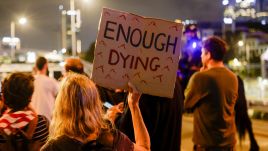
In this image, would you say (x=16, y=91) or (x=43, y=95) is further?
(x=43, y=95)

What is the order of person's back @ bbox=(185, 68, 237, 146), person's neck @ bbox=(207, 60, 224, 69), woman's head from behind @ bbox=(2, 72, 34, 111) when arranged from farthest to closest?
person's neck @ bbox=(207, 60, 224, 69) < person's back @ bbox=(185, 68, 237, 146) < woman's head from behind @ bbox=(2, 72, 34, 111)

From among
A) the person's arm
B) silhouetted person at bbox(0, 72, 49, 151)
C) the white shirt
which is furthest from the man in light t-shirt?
the person's arm

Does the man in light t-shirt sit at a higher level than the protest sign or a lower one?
lower

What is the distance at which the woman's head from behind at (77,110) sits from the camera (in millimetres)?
2605

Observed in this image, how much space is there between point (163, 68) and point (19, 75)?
138 centimetres

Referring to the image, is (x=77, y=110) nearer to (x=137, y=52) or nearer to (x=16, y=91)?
(x=137, y=52)

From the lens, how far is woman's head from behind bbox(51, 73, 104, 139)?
2605 millimetres

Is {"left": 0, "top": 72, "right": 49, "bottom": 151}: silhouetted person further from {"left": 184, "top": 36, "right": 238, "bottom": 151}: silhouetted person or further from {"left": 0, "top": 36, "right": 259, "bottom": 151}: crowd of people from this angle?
{"left": 184, "top": 36, "right": 238, "bottom": 151}: silhouetted person

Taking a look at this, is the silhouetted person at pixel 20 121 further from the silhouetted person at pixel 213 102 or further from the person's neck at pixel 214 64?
the person's neck at pixel 214 64

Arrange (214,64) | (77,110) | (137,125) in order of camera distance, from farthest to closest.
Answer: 1. (214,64)
2. (137,125)
3. (77,110)

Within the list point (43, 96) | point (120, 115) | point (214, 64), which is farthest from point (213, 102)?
point (43, 96)

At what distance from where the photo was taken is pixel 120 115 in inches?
145

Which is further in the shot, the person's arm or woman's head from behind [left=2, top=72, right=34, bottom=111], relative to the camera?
woman's head from behind [left=2, top=72, right=34, bottom=111]

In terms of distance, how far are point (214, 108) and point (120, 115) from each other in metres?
1.42
